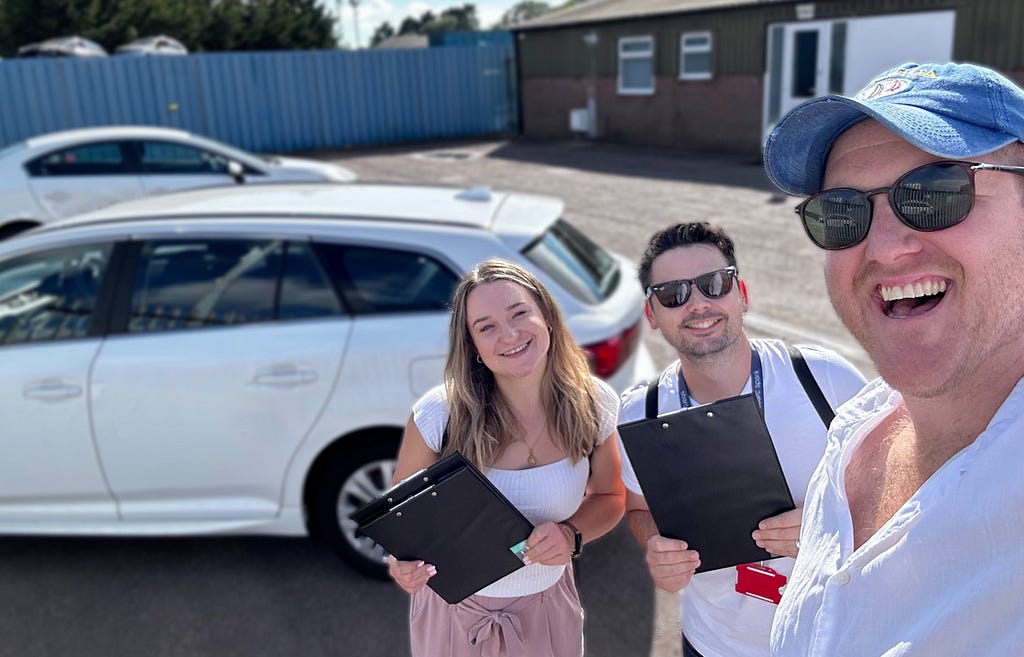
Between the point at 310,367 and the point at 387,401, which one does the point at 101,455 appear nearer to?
the point at 310,367

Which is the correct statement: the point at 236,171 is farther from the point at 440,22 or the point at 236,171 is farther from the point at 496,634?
the point at 440,22

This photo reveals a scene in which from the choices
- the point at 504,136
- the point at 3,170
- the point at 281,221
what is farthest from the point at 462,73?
the point at 281,221

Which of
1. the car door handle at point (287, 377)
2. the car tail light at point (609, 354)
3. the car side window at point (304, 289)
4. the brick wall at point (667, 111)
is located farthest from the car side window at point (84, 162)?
the brick wall at point (667, 111)

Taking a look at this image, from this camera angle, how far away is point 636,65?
816 inches

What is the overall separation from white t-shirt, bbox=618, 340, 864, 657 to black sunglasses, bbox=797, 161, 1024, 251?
788 millimetres

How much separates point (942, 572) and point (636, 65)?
2113cm

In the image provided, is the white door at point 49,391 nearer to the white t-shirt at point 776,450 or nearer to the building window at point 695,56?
the white t-shirt at point 776,450

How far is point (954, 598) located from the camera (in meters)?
0.97

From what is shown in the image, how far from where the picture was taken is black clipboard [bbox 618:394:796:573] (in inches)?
68.8

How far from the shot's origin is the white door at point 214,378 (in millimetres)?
3473

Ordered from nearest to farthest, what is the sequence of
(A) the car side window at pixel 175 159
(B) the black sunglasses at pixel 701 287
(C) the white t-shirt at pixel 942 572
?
(C) the white t-shirt at pixel 942 572 → (B) the black sunglasses at pixel 701 287 → (A) the car side window at pixel 175 159

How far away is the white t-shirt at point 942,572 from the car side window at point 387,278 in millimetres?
2595

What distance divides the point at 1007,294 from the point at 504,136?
2431cm

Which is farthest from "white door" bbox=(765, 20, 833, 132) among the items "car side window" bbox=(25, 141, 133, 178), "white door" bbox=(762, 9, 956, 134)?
"car side window" bbox=(25, 141, 133, 178)
